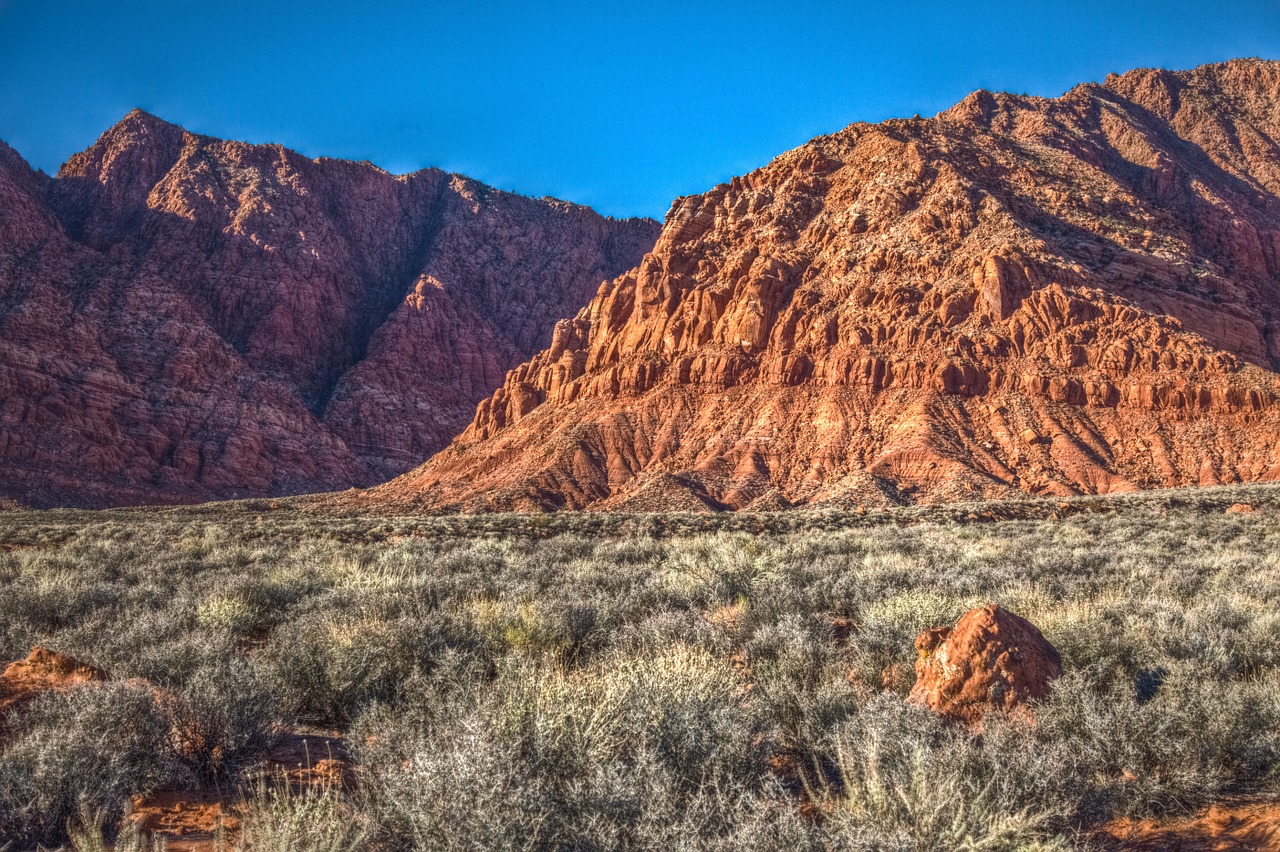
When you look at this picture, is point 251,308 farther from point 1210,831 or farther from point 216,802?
point 1210,831

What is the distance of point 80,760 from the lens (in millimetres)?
4082

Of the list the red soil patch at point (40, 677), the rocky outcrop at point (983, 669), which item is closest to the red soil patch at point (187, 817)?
the red soil patch at point (40, 677)

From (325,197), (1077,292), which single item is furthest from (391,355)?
(1077,292)

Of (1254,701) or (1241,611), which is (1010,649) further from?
(1241,611)

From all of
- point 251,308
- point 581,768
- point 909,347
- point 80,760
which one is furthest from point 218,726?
point 251,308

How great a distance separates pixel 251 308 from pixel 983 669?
326ft

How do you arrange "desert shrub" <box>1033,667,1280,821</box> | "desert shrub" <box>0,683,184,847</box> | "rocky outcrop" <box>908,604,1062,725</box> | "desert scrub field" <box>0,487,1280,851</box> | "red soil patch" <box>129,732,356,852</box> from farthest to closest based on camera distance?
"rocky outcrop" <box>908,604,1062,725</box> < "desert shrub" <box>1033,667,1280,821</box> < "red soil patch" <box>129,732,356,852</box> < "desert shrub" <box>0,683,184,847</box> < "desert scrub field" <box>0,487,1280,851</box>

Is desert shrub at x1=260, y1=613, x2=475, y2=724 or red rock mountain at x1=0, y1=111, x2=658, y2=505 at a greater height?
red rock mountain at x1=0, y1=111, x2=658, y2=505

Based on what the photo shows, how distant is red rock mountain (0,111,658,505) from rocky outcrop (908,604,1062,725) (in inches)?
2647

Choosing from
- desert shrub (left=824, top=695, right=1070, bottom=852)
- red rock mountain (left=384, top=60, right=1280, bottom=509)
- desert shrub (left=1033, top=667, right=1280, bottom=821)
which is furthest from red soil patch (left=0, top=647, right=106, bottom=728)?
red rock mountain (left=384, top=60, right=1280, bottom=509)

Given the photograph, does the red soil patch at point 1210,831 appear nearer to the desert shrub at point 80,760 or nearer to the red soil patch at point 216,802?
the red soil patch at point 216,802

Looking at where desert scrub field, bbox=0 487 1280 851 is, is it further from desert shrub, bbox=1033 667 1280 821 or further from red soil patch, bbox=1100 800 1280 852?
red soil patch, bbox=1100 800 1280 852

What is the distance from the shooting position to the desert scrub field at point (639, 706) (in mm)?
3379

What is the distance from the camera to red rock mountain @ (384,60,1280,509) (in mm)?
40625
